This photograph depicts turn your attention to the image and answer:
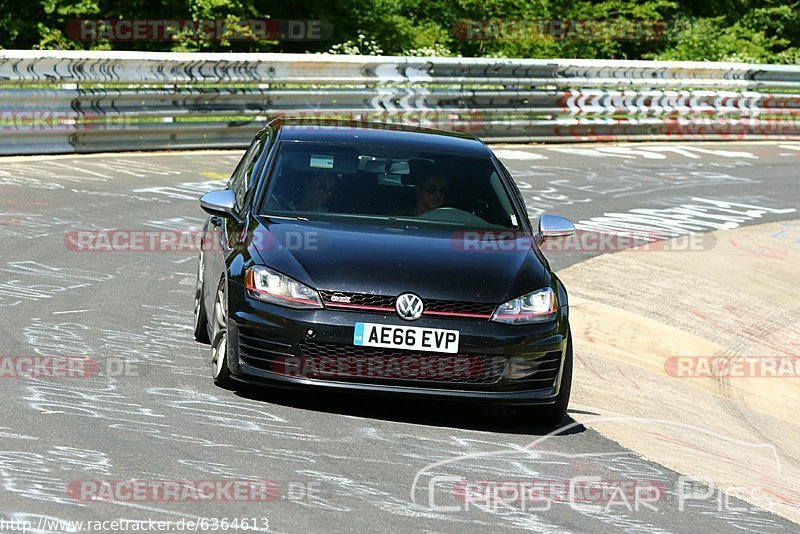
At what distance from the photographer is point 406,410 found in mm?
7719

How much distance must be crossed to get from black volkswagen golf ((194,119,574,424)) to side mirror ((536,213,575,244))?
0.04ft

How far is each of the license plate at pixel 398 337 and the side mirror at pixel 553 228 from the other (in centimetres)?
152

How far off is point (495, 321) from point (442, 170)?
163 cm

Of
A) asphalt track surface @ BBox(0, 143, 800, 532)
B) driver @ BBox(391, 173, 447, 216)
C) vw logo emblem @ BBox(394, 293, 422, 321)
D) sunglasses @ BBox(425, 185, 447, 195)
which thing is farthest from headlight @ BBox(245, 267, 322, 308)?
sunglasses @ BBox(425, 185, 447, 195)

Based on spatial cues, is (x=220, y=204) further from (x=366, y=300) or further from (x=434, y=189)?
(x=366, y=300)

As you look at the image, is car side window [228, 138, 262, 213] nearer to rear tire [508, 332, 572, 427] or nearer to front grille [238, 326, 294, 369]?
front grille [238, 326, 294, 369]

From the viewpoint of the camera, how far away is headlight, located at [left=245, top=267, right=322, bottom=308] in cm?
721

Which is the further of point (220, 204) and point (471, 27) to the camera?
point (471, 27)

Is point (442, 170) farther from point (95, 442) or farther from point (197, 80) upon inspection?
point (197, 80)

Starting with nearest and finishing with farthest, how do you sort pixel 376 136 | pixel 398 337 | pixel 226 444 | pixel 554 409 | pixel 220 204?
pixel 226 444 → pixel 398 337 → pixel 554 409 → pixel 220 204 → pixel 376 136

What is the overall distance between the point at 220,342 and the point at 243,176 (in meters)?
1.68

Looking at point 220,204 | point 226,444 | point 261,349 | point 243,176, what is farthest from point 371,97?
point 226,444

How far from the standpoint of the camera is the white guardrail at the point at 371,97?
→ 58.4ft

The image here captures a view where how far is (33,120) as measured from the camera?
1745 centimetres
